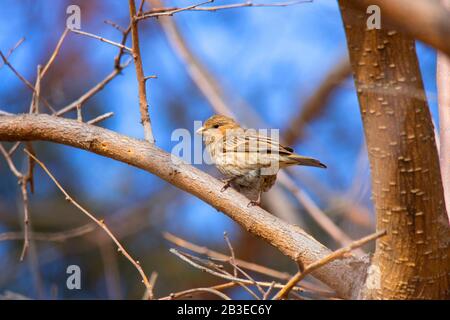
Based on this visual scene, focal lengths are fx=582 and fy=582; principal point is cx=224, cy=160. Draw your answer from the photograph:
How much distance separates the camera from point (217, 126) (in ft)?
13.2

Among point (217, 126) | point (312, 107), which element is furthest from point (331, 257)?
point (312, 107)

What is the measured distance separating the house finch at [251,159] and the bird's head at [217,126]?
0.16 metres

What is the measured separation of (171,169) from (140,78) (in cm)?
47

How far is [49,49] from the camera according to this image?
6.43 metres

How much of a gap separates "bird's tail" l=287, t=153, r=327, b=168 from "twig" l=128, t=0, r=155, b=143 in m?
0.91

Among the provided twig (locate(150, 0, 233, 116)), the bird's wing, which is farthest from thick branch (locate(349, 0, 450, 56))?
twig (locate(150, 0, 233, 116))

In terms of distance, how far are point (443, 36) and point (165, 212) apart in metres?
5.28

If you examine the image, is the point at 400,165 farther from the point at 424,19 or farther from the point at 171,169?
the point at 171,169

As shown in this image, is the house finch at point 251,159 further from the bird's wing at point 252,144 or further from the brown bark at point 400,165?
the brown bark at point 400,165

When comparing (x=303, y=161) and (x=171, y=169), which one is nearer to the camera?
(x=171, y=169)

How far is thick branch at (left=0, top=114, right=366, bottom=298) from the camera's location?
235 cm

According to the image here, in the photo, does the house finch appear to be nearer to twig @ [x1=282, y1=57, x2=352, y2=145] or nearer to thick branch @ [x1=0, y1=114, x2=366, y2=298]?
thick branch @ [x1=0, y1=114, x2=366, y2=298]

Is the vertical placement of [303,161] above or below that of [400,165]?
above
